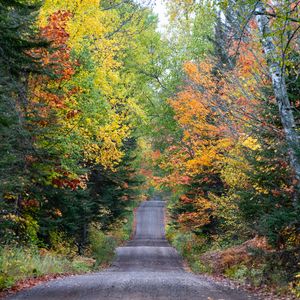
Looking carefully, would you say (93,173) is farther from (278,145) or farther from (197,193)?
(278,145)

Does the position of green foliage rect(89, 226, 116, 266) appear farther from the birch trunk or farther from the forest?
the birch trunk

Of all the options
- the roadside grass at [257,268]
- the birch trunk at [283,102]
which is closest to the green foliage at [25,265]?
the roadside grass at [257,268]

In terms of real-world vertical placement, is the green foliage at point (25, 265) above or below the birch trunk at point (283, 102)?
below

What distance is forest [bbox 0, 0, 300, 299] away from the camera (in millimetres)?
12375

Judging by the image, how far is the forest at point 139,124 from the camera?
12375 mm

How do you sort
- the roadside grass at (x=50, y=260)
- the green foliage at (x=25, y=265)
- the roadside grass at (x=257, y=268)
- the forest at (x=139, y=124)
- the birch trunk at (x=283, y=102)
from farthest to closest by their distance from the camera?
the roadside grass at (x=50, y=260), the green foliage at (x=25, y=265), the roadside grass at (x=257, y=268), the forest at (x=139, y=124), the birch trunk at (x=283, y=102)

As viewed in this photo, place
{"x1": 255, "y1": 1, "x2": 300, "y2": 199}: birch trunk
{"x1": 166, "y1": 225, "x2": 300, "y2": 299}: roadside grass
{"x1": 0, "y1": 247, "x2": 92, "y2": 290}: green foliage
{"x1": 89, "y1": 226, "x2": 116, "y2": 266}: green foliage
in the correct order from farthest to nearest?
{"x1": 89, "y1": 226, "x2": 116, "y2": 266}: green foliage, {"x1": 0, "y1": 247, "x2": 92, "y2": 290}: green foliage, {"x1": 166, "y1": 225, "x2": 300, "y2": 299}: roadside grass, {"x1": 255, "y1": 1, "x2": 300, "y2": 199}: birch trunk

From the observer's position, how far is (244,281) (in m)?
15.3

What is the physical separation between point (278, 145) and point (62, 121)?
988cm

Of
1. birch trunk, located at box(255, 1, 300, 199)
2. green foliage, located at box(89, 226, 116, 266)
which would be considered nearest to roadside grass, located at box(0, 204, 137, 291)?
green foliage, located at box(89, 226, 116, 266)

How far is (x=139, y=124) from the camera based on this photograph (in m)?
38.8

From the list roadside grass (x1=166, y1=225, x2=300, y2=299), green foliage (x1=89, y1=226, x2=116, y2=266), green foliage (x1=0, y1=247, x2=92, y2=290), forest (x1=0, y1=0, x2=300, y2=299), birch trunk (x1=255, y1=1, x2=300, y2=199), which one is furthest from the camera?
green foliage (x1=89, y1=226, x2=116, y2=266)

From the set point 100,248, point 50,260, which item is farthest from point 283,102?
point 100,248

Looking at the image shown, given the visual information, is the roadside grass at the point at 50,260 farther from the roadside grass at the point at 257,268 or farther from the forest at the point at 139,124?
the roadside grass at the point at 257,268
